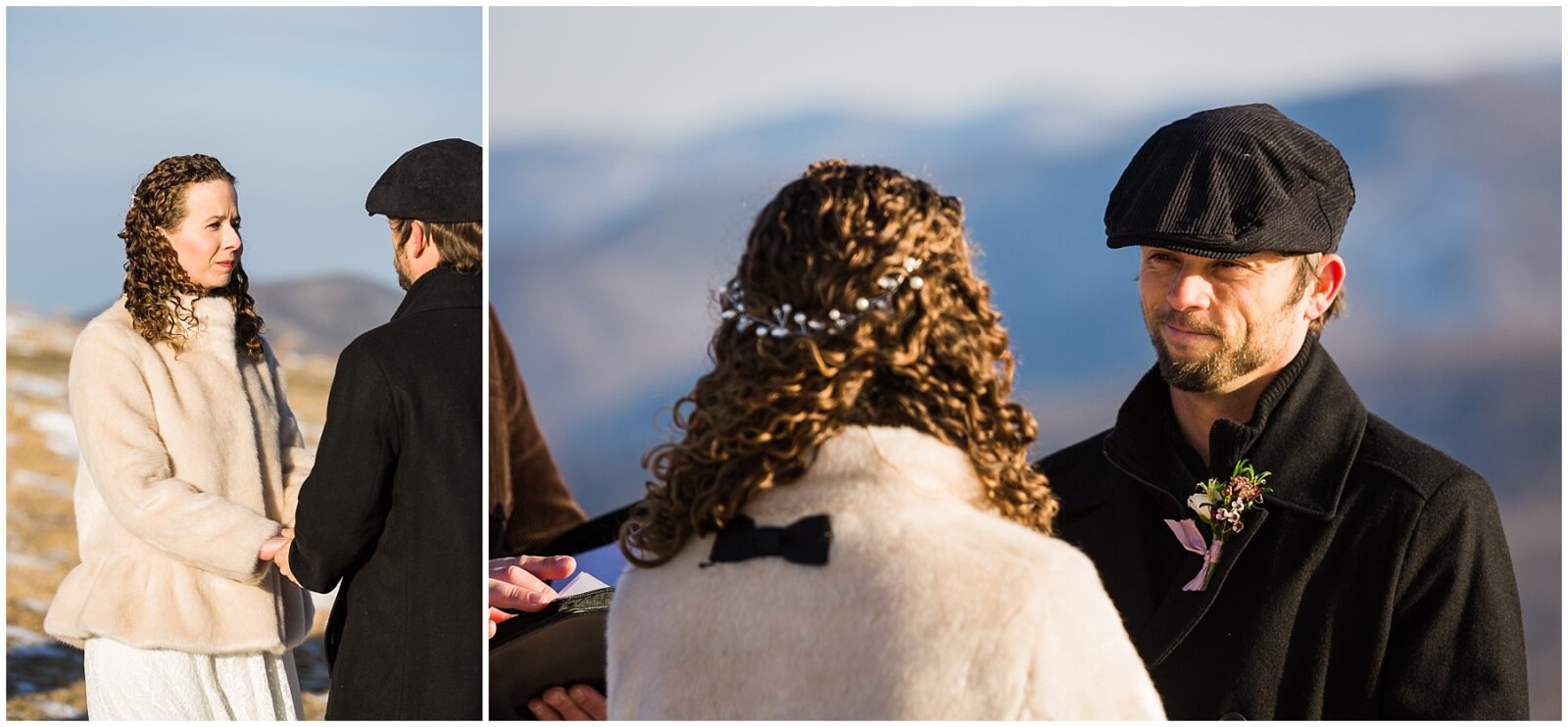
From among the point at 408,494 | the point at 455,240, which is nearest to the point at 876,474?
the point at 408,494

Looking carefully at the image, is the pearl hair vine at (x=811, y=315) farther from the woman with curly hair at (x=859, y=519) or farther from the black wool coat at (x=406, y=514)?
the black wool coat at (x=406, y=514)

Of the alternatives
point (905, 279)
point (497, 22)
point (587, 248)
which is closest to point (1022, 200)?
point (587, 248)

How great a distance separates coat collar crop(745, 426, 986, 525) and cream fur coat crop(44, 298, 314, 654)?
5.75ft

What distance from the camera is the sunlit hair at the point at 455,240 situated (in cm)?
332

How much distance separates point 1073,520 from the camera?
10.1ft

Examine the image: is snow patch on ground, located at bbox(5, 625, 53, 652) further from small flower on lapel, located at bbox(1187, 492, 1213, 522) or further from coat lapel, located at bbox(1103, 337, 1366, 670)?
small flower on lapel, located at bbox(1187, 492, 1213, 522)

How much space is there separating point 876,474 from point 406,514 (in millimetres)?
1578

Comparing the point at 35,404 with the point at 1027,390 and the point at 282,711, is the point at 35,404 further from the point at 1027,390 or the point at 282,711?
the point at 1027,390

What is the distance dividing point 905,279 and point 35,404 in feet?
11.4

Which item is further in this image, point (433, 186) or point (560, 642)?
point (433, 186)

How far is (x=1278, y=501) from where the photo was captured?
2.78m

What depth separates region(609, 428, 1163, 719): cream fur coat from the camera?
5.95 ft

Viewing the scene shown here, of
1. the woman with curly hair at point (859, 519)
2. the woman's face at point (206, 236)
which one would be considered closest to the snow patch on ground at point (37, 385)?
the woman's face at point (206, 236)

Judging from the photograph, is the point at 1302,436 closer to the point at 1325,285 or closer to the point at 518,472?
the point at 1325,285
